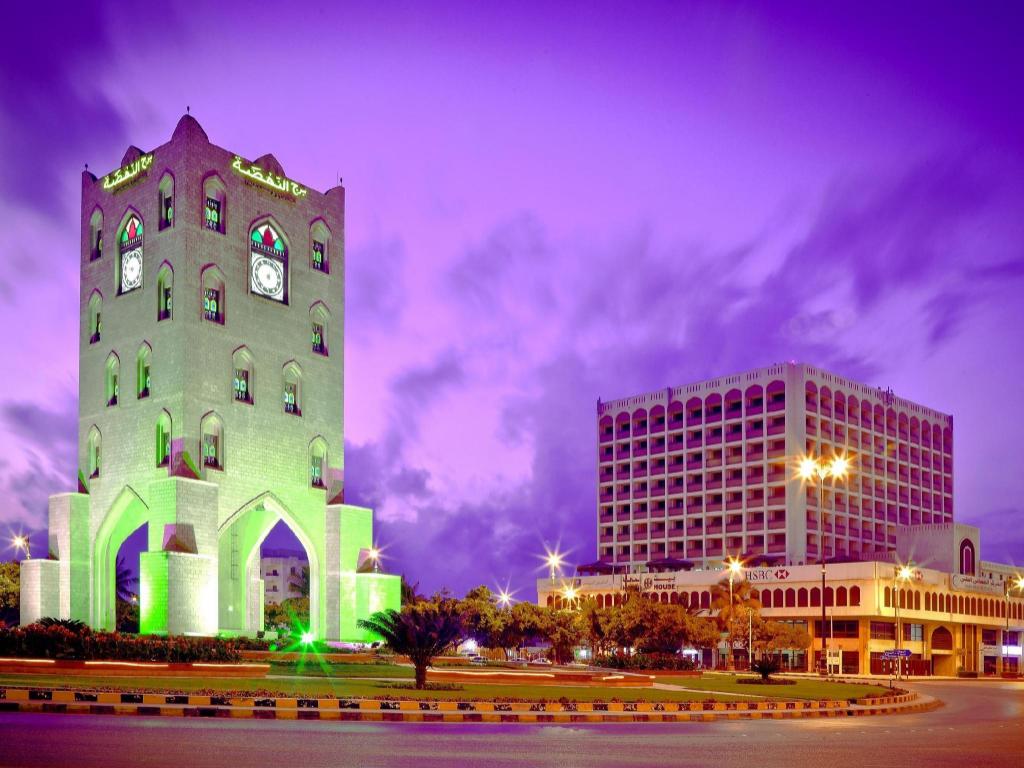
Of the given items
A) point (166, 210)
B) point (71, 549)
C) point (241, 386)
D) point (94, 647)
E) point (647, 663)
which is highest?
point (166, 210)

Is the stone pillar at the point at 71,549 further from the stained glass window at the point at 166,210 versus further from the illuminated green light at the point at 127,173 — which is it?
the illuminated green light at the point at 127,173

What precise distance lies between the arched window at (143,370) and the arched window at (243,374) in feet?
12.9

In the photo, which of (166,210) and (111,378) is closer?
(166,210)

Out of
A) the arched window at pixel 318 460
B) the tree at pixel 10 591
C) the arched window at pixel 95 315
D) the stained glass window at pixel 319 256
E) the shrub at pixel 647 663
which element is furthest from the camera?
the tree at pixel 10 591

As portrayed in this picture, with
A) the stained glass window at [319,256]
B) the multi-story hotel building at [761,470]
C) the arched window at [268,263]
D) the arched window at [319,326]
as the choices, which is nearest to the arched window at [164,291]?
the arched window at [268,263]

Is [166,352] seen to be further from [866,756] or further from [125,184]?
[866,756]

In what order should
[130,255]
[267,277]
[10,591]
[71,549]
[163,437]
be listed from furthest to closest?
1. [10,591]
2. [267,277]
3. [130,255]
4. [71,549]
5. [163,437]

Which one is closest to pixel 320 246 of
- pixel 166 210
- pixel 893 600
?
pixel 166 210

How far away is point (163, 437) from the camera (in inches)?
2044

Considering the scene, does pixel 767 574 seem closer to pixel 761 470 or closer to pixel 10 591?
pixel 761 470

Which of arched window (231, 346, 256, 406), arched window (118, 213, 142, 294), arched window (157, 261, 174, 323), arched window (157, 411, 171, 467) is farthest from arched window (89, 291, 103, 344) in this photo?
arched window (231, 346, 256, 406)

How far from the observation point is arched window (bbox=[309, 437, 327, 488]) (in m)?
56.9

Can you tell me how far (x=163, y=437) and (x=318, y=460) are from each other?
28.0 ft

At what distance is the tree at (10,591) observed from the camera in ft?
211
